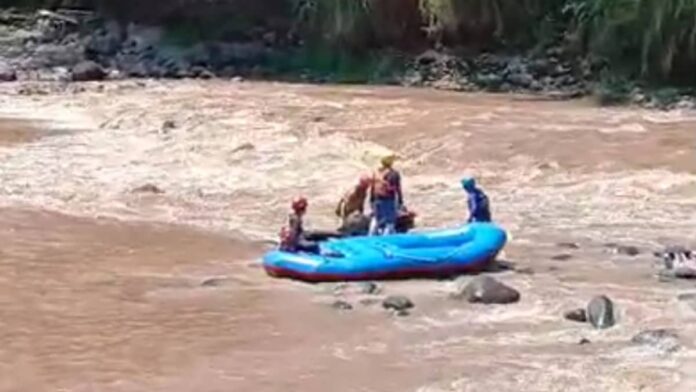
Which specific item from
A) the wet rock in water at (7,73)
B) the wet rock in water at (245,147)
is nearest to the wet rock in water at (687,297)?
the wet rock in water at (245,147)

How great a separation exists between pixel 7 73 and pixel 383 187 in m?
15.9

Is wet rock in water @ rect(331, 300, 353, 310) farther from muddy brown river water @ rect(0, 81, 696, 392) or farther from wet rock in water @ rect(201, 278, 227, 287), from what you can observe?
wet rock in water @ rect(201, 278, 227, 287)

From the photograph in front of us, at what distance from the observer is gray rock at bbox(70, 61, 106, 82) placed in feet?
86.8

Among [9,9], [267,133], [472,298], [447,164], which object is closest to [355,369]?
[472,298]

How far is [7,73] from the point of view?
27.0 meters

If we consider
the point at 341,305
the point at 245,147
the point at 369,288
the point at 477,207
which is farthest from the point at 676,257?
the point at 245,147

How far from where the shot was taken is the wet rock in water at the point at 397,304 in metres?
10.8

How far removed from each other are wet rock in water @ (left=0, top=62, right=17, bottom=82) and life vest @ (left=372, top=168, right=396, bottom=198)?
50.3ft

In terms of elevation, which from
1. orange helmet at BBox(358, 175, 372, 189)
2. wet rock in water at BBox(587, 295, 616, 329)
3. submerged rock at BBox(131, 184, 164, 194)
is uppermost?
orange helmet at BBox(358, 175, 372, 189)

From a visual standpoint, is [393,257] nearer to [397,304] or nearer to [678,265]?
[397,304]

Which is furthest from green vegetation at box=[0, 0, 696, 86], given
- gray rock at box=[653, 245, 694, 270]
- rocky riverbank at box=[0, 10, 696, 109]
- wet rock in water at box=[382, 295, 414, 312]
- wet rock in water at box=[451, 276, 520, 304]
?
wet rock in water at box=[382, 295, 414, 312]

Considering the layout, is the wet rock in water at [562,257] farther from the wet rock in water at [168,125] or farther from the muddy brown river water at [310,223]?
the wet rock in water at [168,125]

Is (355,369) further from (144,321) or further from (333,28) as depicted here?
(333,28)

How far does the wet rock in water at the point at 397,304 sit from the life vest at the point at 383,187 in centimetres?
148
